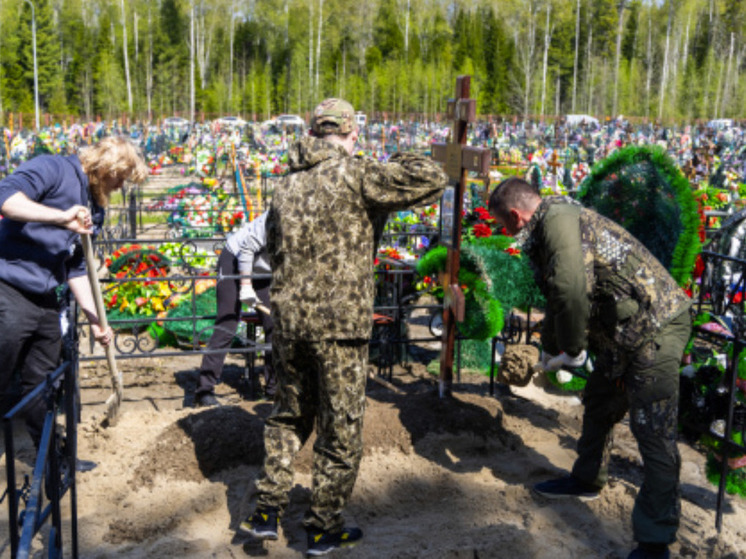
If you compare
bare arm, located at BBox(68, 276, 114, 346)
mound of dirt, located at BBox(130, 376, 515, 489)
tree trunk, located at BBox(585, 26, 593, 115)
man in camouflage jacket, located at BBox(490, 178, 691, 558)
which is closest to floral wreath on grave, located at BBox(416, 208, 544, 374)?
mound of dirt, located at BBox(130, 376, 515, 489)

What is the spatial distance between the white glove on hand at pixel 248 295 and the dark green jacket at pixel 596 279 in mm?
2180

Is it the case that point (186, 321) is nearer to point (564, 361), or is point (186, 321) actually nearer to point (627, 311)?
point (564, 361)

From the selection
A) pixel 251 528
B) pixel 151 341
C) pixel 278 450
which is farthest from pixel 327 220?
pixel 151 341

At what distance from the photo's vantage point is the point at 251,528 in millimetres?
3000

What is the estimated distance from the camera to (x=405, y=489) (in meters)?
3.67

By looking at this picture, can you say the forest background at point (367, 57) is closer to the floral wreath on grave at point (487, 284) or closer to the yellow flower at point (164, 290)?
the yellow flower at point (164, 290)

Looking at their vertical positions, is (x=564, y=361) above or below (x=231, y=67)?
below

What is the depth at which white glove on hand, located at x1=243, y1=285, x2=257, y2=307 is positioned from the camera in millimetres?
4816

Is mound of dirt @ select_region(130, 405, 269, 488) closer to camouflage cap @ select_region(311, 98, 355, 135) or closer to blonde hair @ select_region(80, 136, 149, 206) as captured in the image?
blonde hair @ select_region(80, 136, 149, 206)

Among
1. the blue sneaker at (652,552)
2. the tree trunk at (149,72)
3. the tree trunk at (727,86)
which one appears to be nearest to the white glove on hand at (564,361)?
the blue sneaker at (652,552)

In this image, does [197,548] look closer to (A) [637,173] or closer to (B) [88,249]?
(B) [88,249]

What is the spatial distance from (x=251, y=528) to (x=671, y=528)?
1.59 meters

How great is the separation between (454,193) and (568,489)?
5.01 ft

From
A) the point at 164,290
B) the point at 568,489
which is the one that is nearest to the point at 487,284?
the point at 568,489
